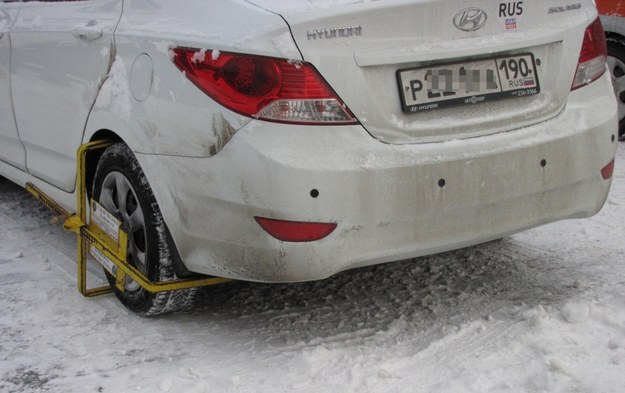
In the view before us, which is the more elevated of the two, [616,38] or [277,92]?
[616,38]

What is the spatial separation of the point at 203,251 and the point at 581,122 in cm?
151

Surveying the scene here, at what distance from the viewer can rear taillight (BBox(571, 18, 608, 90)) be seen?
3533 mm

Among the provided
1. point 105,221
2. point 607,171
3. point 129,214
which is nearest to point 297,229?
point 129,214

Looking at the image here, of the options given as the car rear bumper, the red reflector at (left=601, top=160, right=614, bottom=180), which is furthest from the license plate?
the red reflector at (left=601, top=160, right=614, bottom=180)

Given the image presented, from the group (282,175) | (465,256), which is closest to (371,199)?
(282,175)

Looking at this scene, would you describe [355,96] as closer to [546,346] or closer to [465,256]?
[546,346]

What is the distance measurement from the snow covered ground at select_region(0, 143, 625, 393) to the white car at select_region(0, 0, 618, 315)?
306mm

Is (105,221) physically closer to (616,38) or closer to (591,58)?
(591,58)

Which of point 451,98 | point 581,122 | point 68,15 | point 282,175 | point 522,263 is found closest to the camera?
point 282,175

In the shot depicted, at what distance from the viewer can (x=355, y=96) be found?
305 centimetres

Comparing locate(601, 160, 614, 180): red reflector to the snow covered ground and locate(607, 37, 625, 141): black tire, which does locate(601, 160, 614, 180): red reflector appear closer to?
the snow covered ground

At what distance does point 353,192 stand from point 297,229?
0.74 ft

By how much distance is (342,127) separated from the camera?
3.04 m

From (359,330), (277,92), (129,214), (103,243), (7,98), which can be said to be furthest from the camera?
(7,98)
